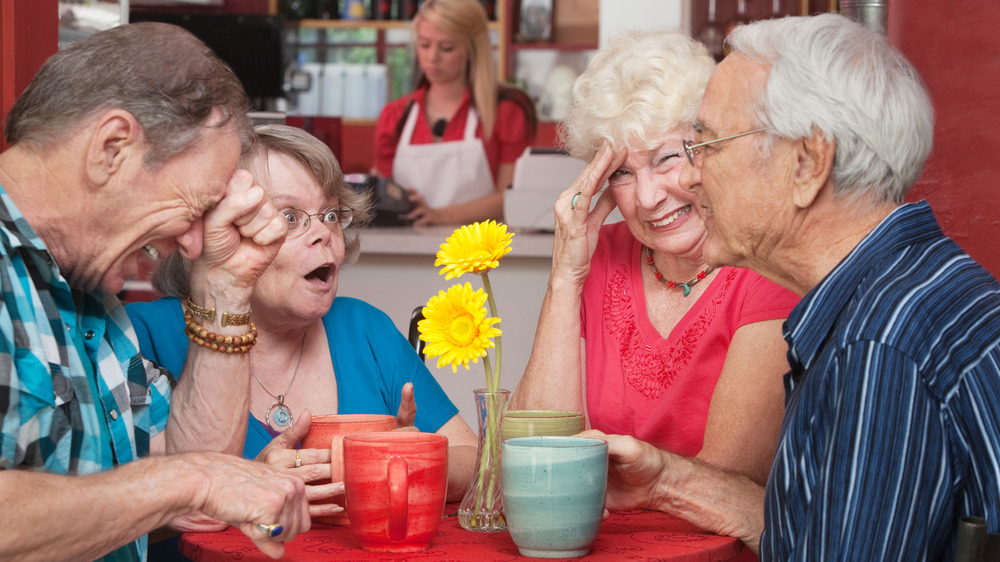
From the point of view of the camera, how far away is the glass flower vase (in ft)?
4.49

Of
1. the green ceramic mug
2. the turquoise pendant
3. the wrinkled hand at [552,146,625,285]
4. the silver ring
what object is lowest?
the turquoise pendant

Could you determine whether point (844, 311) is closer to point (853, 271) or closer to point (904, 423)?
point (853, 271)

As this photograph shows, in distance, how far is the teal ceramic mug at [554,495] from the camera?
3.90ft

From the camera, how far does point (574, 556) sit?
4.04 feet

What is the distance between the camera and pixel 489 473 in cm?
138

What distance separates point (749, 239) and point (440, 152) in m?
3.76

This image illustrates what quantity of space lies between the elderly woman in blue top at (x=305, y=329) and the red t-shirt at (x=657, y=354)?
0.32m

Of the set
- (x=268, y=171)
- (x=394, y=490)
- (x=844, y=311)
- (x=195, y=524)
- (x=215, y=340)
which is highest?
(x=268, y=171)

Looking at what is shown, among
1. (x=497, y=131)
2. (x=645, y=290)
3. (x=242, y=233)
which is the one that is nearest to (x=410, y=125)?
(x=497, y=131)

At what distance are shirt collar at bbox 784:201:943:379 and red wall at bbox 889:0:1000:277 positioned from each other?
0.86m

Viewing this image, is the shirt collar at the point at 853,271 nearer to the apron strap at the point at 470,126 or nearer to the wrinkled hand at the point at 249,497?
the wrinkled hand at the point at 249,497

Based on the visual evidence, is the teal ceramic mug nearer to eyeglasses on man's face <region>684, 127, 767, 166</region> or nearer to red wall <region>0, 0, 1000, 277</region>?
A: eyeglasses on man's face <region>684, 127, 767, 166</region>

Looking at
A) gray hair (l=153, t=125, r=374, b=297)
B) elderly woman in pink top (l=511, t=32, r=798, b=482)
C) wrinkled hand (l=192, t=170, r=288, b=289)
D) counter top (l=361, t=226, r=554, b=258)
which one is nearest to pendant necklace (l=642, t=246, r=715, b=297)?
elderly woman in pink top (l=511, t=32, r=798, b=482)

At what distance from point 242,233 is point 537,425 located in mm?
549
